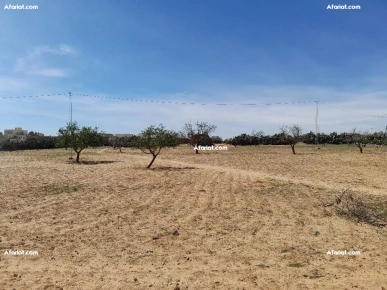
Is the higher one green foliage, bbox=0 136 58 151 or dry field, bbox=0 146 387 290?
green foliage, bbox=0 136 58 151

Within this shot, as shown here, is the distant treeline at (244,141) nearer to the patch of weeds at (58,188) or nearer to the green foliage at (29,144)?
the green foliage at (29,144)

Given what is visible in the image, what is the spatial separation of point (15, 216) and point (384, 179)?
17895mm

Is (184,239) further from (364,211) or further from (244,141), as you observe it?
(244,141)

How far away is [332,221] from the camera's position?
9508mm

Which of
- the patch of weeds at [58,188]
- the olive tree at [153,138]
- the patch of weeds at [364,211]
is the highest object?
the olive tree at [153,138]

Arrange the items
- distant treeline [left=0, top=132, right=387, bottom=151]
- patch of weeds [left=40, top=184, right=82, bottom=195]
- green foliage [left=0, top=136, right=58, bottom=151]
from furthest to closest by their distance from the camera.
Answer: distant treeline [left=0, top=132, right=387, bottom=151], green foliage [left=0, top=136, right=58, bottom=151], patch of weeds [left=40, top=184, right=82, bottom=195]

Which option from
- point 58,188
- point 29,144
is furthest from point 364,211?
point 29,144

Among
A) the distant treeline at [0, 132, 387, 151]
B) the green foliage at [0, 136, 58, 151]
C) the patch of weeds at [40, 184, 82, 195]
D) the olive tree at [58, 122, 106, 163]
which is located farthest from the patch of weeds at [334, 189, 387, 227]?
the green foliage at [0, 136, 58, 151]

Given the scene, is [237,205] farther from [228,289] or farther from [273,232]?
[228,289]

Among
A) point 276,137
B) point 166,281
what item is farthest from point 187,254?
point 276,137

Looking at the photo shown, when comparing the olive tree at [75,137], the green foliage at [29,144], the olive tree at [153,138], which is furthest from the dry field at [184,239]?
the green foliage at [29,144]

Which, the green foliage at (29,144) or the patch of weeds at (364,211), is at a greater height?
the green foliage at (29,144)

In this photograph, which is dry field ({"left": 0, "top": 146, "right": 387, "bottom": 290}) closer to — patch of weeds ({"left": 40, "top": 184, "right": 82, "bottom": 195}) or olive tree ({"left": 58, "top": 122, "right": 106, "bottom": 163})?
patch of weeds ({"left": 40, "top": 184, "right": 82, "bottom": 195})

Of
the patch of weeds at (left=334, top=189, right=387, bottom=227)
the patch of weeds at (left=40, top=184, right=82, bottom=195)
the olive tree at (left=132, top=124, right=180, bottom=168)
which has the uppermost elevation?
the olive tree at (left=132, top=124, right=180, bottom=168)
